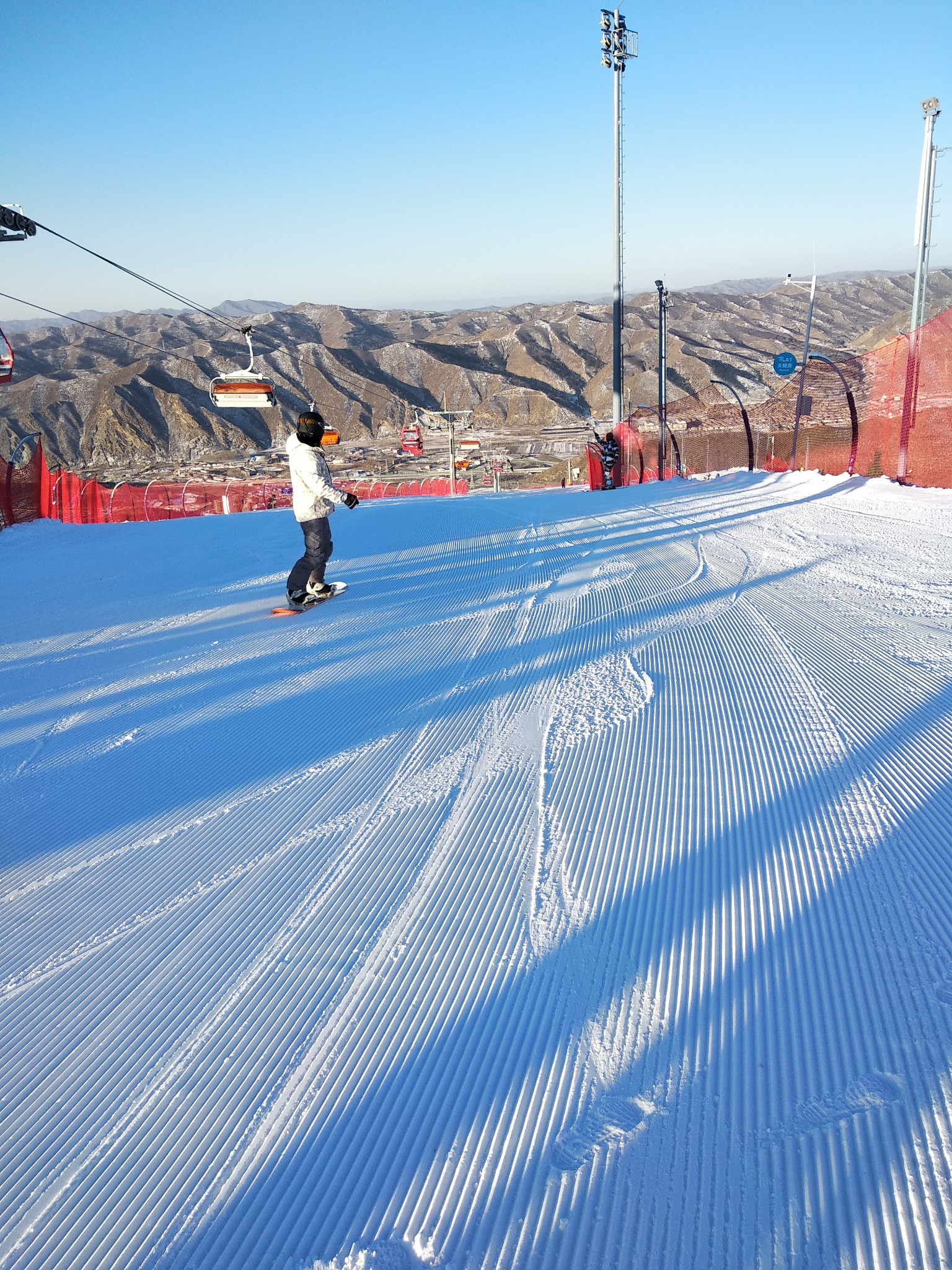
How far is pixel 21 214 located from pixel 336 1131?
11165 mm

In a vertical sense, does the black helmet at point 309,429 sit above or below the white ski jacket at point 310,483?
above

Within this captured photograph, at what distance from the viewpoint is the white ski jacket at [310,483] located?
6125 mm

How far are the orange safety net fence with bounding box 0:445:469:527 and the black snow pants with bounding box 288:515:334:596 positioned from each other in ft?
7.12

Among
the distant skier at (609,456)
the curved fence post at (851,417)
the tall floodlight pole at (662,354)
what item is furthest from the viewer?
the tall floodlight pole at (662,354)

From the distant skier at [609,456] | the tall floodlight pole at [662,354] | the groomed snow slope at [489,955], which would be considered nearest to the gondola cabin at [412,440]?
the tall floodlight pole at [662,354]

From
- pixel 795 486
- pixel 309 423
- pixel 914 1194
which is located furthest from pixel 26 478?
pixel 914 1194

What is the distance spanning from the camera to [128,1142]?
1644mm

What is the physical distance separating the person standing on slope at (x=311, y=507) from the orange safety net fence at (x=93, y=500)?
2.05 meters

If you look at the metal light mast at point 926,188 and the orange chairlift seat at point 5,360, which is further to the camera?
the metal light mast at point 926,188

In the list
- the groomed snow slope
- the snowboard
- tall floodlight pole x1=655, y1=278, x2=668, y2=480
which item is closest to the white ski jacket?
the snowboard

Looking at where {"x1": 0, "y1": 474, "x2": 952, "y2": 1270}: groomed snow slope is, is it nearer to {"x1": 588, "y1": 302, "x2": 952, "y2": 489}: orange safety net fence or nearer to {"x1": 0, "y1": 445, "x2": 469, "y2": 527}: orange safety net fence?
{"x1": 0, "y1": 445, "x2": 469, "y2": 527}: orange safety net fence

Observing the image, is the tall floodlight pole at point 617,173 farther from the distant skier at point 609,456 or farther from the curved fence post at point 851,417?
the curved fence post at point 851,417

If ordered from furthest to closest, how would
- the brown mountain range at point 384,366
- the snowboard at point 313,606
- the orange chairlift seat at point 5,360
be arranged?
the brown mountain range at point 384,366 → the orange chairlift seat at point 5,360 → the snowboard at point 313,606

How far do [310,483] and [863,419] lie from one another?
894 centimetres
